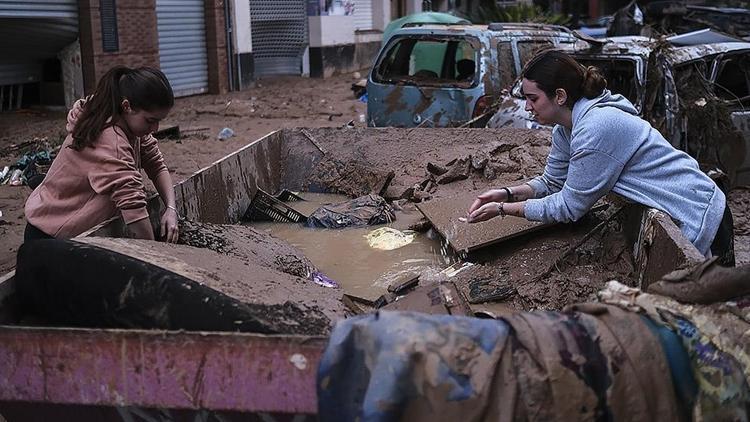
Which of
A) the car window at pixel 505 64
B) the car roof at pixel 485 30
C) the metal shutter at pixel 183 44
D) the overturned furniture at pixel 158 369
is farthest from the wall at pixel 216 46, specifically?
the overturned furniture at pixel 158 369

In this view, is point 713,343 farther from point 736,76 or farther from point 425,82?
point 736,76

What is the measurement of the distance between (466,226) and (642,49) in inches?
143

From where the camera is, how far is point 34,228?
3.52 m

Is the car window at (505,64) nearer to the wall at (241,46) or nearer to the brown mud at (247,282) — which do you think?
the brown mud at (247,282)

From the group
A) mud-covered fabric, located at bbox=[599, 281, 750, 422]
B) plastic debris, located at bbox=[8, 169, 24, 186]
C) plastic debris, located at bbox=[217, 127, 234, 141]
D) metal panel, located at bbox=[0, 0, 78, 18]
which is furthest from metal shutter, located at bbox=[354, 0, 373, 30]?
mud-covered fabric, located at bbox=[599, 281, 750, 422]

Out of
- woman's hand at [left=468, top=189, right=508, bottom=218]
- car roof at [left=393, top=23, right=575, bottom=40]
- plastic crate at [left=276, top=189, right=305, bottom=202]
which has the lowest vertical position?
plastic crate at [left=276, top=189, right=305, bottom=202]

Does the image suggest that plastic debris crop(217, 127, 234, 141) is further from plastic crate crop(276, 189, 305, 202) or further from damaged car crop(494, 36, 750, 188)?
plastic crate crop(276, 189, 305, 202)

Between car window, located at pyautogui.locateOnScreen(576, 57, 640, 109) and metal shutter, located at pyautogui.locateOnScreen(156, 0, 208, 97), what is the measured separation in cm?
980

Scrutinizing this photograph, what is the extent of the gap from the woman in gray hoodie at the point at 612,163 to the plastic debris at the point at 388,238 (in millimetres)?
1481

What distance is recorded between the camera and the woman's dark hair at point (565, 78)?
364 centimetres

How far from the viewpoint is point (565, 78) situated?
3.63 m

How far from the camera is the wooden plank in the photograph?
4.47 meters

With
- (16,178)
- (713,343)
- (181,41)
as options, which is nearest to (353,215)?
(713,343)

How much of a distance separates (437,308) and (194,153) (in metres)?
8.48
